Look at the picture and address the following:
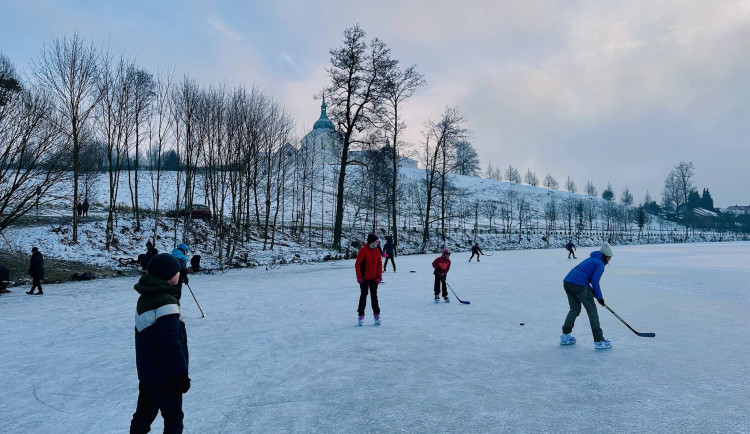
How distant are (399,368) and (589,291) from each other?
3.40 m

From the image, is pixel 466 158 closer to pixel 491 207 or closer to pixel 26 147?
pixel 26 147

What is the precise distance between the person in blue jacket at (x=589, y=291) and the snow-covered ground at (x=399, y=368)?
23cm

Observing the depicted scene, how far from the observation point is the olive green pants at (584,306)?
21.5 ft

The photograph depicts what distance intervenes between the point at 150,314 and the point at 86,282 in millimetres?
16354

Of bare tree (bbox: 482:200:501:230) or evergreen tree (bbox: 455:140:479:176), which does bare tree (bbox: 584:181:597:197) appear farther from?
evergreen tree (bbox: 455:140:479:176)

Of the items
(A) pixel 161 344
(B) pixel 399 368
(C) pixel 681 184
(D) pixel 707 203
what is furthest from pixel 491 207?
(D) pixel 707 203

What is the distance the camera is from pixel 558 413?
13.8 feet

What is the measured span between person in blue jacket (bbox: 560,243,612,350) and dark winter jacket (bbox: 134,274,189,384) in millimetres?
5871

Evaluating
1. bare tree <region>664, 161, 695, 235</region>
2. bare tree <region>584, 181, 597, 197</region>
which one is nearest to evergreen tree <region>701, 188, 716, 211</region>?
bare tree <region>584, 181, 597, 197</region>

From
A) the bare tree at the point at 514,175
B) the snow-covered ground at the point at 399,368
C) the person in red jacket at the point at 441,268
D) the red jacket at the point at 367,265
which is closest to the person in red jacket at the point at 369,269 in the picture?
the red jacket at the point at 367,265

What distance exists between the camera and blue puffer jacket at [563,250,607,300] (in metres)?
6.53

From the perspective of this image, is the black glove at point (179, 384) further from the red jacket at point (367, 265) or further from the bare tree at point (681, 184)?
the bare tree at point (681, 184)

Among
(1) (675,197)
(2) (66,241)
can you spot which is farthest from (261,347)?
(1) (675,197)

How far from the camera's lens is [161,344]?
2914mm
